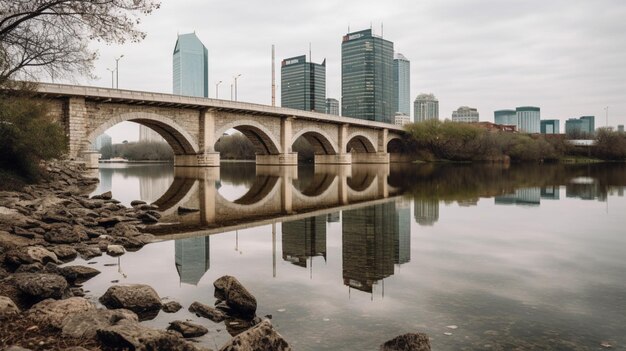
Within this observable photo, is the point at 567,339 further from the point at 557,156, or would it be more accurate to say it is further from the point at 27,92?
the point at 557,156

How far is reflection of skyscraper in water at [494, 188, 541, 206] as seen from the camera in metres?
19.7

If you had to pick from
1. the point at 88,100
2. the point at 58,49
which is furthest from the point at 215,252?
the point at 88,100

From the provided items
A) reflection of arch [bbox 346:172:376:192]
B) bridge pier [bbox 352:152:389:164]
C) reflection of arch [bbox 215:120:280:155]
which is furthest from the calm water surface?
bridge pier [bbox 352:152:389:164]

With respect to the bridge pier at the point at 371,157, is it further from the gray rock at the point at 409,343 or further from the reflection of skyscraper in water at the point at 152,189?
the gray rock at the point at 409,343

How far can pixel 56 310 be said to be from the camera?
5.22 meters

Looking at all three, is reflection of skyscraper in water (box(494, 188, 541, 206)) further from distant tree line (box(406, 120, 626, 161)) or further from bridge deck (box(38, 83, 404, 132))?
distant tree line (box(406, 120, 626, 161))

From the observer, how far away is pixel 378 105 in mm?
137375

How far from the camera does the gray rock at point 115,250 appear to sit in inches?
383

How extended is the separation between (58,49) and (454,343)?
15717mm

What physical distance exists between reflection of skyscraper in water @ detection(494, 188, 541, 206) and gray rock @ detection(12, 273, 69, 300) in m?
17.4

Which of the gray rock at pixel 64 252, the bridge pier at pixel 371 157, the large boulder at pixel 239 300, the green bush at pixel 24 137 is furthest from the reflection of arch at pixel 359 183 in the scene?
the bridge pier at pixel 371 157

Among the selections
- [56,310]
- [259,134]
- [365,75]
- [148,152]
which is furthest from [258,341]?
[148,152]

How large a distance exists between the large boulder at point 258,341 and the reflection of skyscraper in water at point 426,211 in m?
10.0

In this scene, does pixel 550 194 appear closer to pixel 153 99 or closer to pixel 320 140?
pixel 153 99
